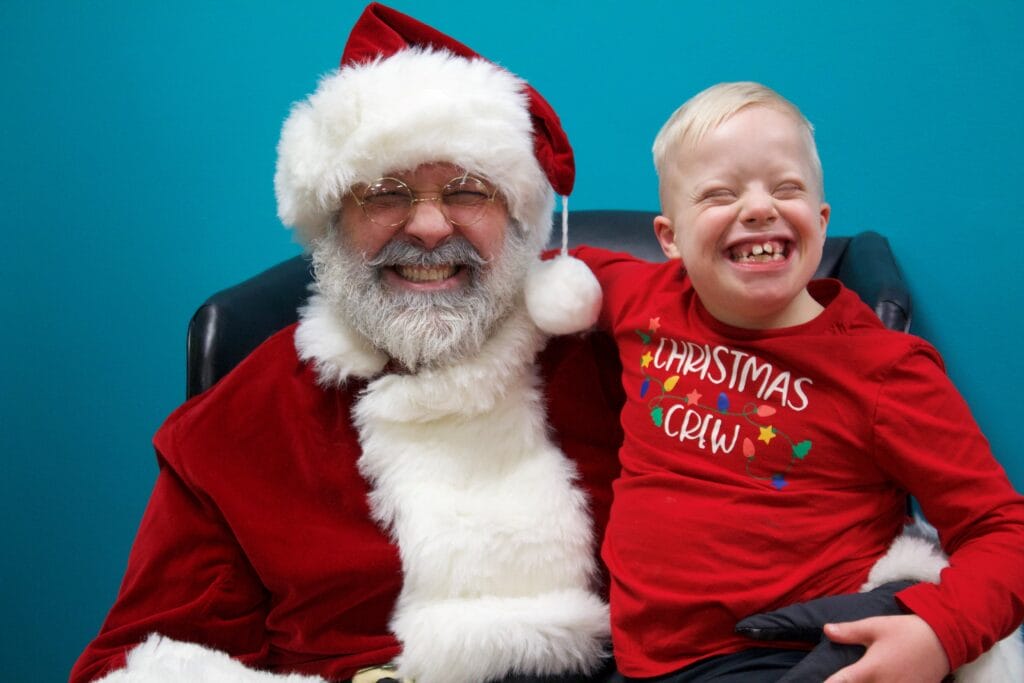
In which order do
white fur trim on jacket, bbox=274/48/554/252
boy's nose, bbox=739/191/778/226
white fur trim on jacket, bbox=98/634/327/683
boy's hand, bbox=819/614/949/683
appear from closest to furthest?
boy's hand, bbox=819/614/949/683
boy's nose, bbox=739/191/778/226
white fur trim on jacket, bbox=98/634/327/683
white fur trim on jacket, bbox=274/48/554/252

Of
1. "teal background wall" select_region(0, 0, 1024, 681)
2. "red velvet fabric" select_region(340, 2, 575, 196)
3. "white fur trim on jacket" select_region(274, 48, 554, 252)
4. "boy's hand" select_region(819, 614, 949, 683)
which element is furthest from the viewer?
"teal background wall" select_region(0, 0, 1024, 681)

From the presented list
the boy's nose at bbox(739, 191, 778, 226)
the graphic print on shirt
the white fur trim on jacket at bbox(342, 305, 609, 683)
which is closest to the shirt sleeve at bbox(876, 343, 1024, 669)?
the graphic print on shirt

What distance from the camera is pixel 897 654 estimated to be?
106cm

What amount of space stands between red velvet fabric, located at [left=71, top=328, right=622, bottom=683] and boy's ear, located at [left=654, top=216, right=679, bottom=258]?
0.78ft

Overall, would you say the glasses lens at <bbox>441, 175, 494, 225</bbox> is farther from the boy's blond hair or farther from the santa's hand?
the santa's hand

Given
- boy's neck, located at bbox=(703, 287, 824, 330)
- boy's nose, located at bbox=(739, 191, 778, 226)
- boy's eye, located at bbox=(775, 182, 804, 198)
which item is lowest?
boy's neck, located at bbox=(703, 287, 824, 330)

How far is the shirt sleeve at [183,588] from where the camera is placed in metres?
1.42

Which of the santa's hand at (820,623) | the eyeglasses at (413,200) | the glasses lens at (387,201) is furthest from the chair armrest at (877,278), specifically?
the glasses lens at (387,201)

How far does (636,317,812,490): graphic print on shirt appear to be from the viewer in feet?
4.02

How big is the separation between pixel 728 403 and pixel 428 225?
51 cm

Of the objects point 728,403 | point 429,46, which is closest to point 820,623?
point 728,403

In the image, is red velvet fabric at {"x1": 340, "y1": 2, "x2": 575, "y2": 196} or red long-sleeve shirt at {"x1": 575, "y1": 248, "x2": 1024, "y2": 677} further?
red velvet fabric at {"x1": 340, "y1": 2, "x2": 575, "y2": 196}

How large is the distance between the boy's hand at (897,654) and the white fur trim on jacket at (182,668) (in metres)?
0.77

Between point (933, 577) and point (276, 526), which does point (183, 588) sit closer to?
point (276, 526)
